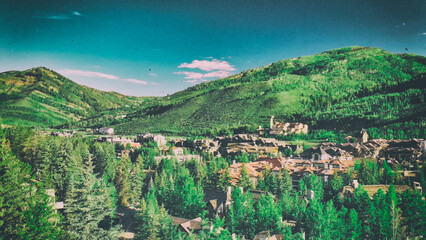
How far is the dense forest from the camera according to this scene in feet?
61.3

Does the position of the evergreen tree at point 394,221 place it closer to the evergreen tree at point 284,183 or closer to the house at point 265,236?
the house at point 265,236

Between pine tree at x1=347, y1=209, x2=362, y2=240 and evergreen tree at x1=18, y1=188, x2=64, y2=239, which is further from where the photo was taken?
pine tree at x1=347, y1=209, x2=362, y2=240

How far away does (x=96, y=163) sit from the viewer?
72375 mm

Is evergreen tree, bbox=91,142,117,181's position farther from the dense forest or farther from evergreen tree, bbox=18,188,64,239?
evergreen tree, bbox=18,188,64,239

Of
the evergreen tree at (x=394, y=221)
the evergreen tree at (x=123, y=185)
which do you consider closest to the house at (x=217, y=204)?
the evergreen tree at (x=123, y=185)

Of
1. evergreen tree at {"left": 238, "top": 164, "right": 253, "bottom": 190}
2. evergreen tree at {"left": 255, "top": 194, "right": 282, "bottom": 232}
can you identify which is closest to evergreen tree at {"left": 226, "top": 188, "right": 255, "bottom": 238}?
evergreen tree at {"left": 255, "top": 194, "right": 282, "bottom": 232}

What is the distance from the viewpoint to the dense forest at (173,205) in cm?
1867

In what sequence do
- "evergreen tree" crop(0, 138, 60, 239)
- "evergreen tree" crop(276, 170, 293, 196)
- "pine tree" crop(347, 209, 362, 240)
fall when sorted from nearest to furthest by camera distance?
"evergreen tree" crop(0, 138, 60, 239)
"pine tree" crop(347, 209, 362, 240)
"evergreen tree" crop(276, 170, 293, 196)

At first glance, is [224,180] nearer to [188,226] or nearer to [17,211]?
[188,226]

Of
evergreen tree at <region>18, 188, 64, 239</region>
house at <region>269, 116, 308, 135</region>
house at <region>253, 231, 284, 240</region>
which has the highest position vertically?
house at <region>269, 116, 308, 135</region>

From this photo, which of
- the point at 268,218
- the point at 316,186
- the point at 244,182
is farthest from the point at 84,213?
the point at 316,186

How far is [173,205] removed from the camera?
46.2 meters

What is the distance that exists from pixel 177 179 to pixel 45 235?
1545 inches

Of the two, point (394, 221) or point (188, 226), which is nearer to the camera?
point (394, 221)
